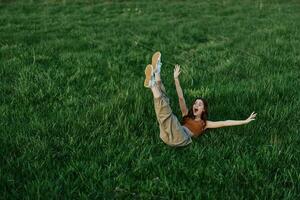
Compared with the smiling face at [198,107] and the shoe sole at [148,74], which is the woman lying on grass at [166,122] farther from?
the smiling face at [198,107]

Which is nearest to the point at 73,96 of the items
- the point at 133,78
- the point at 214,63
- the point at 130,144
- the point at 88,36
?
the point at 133,78

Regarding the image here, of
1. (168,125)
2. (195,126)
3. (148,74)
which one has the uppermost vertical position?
(148,74)

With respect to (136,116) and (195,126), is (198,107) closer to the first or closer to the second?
(195,126)

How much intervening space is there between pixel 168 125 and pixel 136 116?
2.45 feet

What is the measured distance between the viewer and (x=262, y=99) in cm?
579

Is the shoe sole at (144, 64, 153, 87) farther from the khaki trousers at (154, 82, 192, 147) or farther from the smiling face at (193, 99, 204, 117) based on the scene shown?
the smiling face at (193, 99, 204, 117)

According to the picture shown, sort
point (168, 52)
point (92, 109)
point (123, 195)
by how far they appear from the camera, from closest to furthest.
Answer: point (123, 195)
point (92, 109)
point (168, 52)

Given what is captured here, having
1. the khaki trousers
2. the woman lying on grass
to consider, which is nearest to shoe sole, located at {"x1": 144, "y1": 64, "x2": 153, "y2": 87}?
the woman lying on grass

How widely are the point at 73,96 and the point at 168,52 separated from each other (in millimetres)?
3761

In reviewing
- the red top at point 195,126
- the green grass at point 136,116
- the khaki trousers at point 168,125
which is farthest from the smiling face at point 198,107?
the khaki trousers at point 168,125

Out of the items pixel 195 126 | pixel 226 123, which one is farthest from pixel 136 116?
pixel 226 123

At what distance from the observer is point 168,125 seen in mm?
4340

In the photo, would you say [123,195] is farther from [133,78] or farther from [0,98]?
[133,78]

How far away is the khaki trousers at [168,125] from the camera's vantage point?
4305 millimetres
